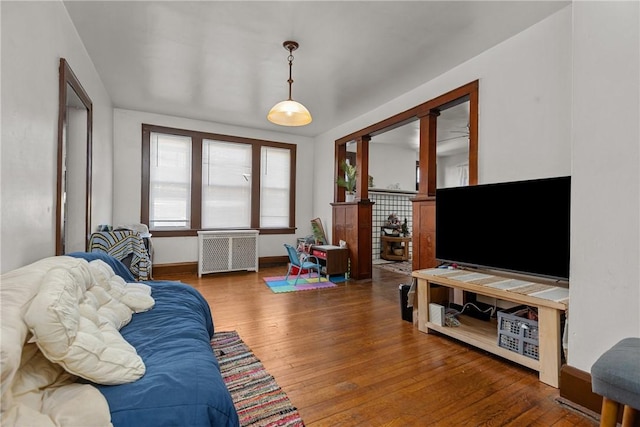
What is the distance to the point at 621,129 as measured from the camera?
5.18 feet

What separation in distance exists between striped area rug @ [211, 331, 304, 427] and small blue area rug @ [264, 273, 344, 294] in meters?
1.78

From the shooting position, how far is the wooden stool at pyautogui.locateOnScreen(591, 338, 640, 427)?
43.4 inches

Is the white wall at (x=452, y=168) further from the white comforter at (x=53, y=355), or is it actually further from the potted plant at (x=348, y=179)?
the white comforter at (x=53, y=355)

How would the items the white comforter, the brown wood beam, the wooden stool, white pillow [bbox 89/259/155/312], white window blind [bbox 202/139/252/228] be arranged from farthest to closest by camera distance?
white window blind [bbox 202/139/252/228] < the brown wood beam < white pillow [bbox 89/259/155/312] < the wooden stool < the white comforter

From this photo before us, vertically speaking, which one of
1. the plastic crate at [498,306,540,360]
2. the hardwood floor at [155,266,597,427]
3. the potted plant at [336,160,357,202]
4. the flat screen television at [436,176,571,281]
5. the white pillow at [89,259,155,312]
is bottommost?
the hardwood floor at [155,266,597,427]

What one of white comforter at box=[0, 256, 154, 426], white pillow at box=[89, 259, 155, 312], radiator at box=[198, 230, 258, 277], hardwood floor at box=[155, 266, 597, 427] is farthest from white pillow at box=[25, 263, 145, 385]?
radiator at box=[198, 230, 258, 277]

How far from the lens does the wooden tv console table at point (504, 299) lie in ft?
6.24

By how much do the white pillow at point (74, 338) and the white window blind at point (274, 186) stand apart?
474cm

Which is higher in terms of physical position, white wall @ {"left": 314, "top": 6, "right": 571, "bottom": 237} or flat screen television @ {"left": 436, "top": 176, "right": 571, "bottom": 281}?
white wall @ {"left": 314, "top": 6, "right": 571, "bottom": 237}

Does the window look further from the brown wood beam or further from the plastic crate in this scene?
the plastic crate

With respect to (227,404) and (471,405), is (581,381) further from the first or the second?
(227,404)

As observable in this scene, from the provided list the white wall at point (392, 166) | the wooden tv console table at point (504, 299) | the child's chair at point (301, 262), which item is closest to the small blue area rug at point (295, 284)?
the child's chair at point (301, 262)

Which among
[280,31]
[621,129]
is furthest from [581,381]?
[280,31]

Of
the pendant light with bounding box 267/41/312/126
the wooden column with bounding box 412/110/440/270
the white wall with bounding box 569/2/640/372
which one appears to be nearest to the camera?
the white wall with bounding box 569/2/640/372
